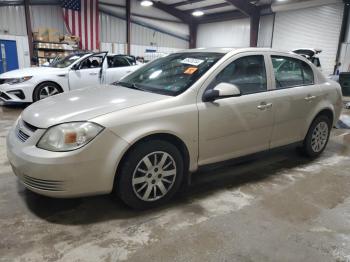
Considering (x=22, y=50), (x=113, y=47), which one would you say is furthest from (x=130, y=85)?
(x=113, y=47)

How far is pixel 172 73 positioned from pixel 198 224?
4.55ft

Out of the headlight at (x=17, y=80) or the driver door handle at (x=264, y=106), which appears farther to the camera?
the headlight at (x=17, y=80)

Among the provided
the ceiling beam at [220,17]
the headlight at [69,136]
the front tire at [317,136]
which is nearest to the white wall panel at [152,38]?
the ceiling beam at [220,17]

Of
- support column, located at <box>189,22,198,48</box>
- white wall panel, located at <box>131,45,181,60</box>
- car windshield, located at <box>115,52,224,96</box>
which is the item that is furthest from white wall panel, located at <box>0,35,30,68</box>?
car windshield, located at <box>115,52,224,96</box>

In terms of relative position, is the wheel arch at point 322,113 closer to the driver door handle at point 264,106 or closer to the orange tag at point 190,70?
the driver door handle at point 264,106

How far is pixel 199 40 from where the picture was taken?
1838cm

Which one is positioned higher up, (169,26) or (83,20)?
(169,26)

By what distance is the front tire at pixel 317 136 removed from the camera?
3.53 meters

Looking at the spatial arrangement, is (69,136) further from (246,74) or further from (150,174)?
(246,74)

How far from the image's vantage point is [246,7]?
13836 millimetres

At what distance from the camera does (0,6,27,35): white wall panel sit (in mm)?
11664

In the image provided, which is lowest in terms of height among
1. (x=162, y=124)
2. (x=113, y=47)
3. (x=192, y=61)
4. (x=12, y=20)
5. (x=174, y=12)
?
(x=162, y=124)

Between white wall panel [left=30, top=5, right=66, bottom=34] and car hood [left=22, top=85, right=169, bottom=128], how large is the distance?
11846 millimetres

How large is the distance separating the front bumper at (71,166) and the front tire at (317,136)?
2.44 meters
